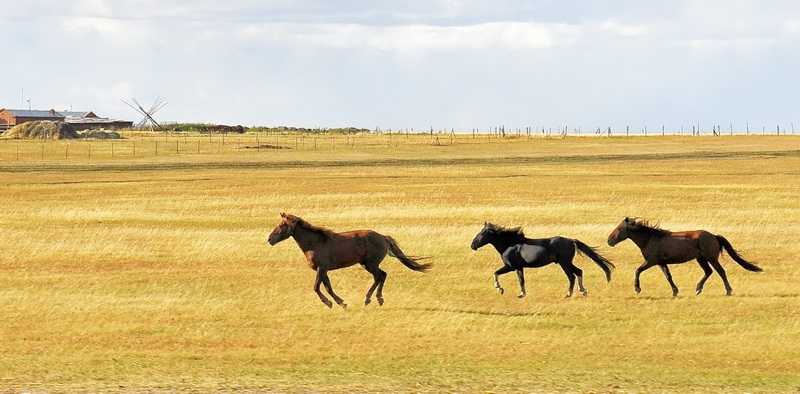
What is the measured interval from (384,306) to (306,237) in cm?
201

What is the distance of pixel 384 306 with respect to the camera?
66.5ft

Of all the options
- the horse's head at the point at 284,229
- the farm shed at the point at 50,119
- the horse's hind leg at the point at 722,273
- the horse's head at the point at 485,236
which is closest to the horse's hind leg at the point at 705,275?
the horse's hind leg at the point at 722,273

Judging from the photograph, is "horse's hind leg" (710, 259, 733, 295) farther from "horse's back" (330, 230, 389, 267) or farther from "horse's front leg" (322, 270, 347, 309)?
"horse's front leg" (322, 270, 347, 309)

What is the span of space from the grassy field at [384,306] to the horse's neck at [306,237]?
121 centimetres

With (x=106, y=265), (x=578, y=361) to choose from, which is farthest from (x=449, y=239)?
(x=578, y=361)

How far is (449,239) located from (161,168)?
48983mm

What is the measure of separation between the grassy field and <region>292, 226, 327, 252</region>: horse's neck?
1208 millimetres

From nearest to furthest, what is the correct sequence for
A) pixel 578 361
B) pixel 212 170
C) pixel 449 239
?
pixel 578 361
pixel 449 239
pixel 212 170

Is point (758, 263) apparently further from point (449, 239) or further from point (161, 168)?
point (161, 168)

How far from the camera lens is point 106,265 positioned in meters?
27.5

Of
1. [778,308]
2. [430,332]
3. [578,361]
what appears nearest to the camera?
[578,361]

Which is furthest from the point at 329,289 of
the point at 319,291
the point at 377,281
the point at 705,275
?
the point at 705,275

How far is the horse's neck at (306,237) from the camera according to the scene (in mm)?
19141

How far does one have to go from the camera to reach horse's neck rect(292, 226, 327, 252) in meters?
19.1
